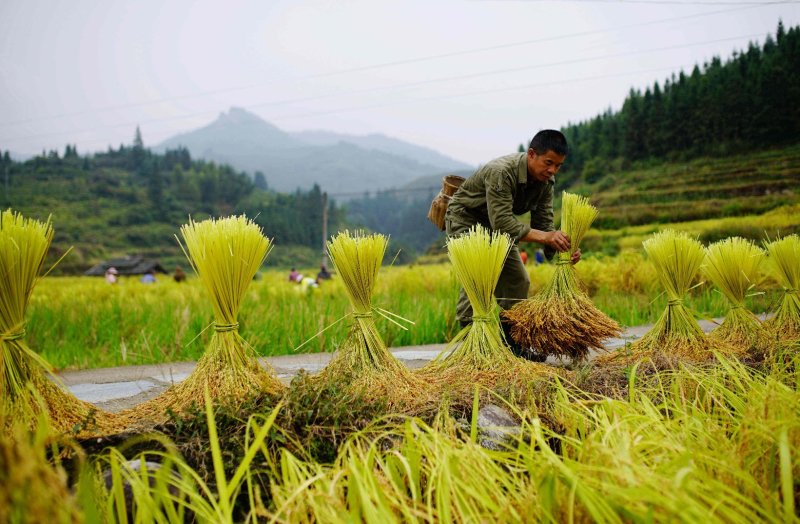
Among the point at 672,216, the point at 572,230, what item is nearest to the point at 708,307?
the point at 572,230

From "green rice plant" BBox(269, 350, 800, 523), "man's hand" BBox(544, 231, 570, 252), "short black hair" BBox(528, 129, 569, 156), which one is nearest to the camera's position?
"green rice plant" BBox(269, 350, 800, 523)

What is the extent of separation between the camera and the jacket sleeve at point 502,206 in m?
2.88

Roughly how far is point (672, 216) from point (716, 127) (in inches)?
62.3

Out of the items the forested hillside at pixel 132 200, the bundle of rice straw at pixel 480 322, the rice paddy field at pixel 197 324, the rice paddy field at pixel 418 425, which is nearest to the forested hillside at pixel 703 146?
the rice paddy field at pixel 197 324

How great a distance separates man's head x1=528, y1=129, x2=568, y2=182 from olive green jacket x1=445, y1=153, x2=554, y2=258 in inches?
3.1

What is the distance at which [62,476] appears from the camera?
703 mm

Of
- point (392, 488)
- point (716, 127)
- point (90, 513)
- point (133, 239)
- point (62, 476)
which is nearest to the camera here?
point (62, 476)

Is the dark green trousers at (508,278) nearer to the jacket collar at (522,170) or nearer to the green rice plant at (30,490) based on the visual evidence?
the jacket collar at (522,170)

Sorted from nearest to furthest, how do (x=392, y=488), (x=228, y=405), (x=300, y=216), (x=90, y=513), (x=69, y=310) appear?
(x=90, y=513), (x=392, y=488), (x=228, y=405), (x=69, y=310), (x=300, y=216)

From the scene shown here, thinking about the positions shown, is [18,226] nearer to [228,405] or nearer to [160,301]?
[228,405]

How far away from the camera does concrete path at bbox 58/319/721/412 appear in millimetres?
2244

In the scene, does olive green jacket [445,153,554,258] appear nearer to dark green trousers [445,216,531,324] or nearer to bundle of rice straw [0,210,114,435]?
dark green trousers [445,216,531,324]

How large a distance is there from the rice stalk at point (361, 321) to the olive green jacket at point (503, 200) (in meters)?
1.07

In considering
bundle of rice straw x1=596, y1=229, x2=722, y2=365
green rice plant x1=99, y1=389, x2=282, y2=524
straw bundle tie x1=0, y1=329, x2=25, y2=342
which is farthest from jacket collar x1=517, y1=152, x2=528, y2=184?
straw bundle tie x1=0, y1=329, x2=25, y2=342
